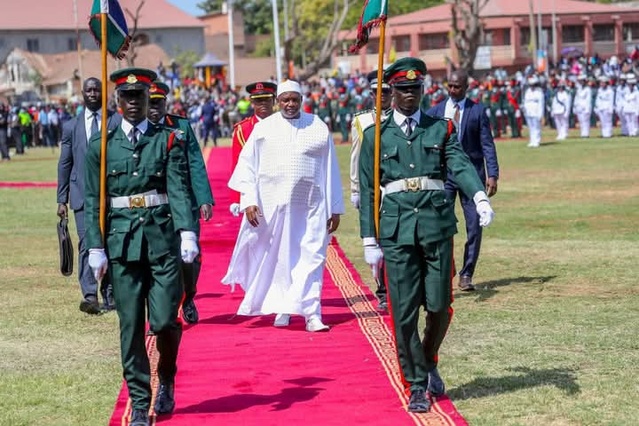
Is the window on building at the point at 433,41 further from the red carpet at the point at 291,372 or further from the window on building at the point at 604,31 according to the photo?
the red carpet at the point at 291,372

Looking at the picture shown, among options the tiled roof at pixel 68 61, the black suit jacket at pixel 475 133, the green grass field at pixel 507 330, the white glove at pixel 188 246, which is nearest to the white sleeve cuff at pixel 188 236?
the white glove at pixel 188 246

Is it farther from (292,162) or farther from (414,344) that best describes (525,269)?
(414,344)

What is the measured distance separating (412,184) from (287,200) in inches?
129

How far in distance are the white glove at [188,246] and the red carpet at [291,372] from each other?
99 cm

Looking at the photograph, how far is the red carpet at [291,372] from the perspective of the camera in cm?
828

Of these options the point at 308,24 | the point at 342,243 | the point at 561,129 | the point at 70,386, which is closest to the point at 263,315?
the point at 70,386

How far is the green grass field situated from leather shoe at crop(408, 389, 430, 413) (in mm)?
236

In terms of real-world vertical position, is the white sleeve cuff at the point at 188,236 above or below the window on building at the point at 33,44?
below

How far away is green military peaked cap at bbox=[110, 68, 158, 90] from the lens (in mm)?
8117

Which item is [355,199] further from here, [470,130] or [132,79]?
[132,79]

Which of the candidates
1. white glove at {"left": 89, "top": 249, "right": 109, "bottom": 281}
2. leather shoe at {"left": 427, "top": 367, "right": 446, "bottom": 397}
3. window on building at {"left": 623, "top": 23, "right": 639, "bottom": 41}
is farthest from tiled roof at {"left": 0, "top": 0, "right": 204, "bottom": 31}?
white glove at {"left": 89, "top": 249, "right": 109, "bottom": 281}

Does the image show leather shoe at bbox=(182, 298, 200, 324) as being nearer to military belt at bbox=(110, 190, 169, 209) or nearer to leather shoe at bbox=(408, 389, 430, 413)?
military belt at bbox=(110, 190, 169, 209)

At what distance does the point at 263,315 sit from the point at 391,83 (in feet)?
13.3

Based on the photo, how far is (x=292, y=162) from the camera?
11.7 meters
